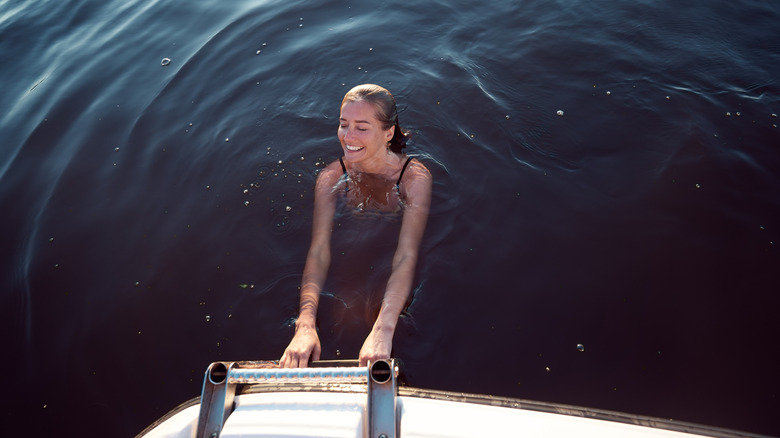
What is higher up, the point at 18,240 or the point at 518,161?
the point at 18,240

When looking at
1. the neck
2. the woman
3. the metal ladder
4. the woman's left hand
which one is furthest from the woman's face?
the metal ladder

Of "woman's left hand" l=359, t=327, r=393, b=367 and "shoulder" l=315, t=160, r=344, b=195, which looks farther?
"shoulder" l=315, t=160, r=344, b=195

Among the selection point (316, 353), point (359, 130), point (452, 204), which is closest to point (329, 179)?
point (359, 130)

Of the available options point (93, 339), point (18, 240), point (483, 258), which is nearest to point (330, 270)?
point (483, 258)

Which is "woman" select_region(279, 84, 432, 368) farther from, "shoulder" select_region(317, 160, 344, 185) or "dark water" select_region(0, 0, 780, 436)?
"dark water" select_region(0, 0, 780, 436)

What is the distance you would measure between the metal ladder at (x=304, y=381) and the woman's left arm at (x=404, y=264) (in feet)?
2.57

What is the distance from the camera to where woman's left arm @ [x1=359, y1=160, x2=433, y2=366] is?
97.6 inches

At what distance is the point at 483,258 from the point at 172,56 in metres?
5.22

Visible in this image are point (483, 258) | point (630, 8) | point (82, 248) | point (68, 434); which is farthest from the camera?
point (630, 8)

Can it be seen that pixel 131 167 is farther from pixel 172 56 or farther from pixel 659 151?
pixel 659 151

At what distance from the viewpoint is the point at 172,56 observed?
602 cm

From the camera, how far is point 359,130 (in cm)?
317

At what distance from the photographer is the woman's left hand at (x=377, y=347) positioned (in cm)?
238

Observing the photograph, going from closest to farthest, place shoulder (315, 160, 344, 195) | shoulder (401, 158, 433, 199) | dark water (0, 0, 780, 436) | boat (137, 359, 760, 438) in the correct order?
boat (137, 359, 760, 438)
dark water (0, 0, 780, 436)
shoulder (401, 158, 433, 199)
shoulder (315, 160, 344, 195)
